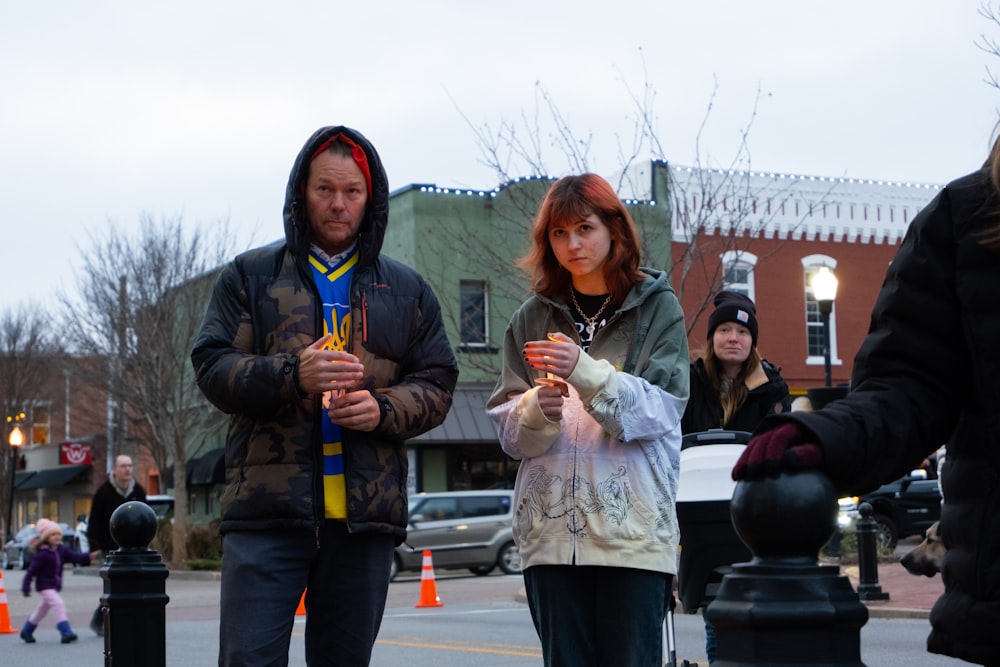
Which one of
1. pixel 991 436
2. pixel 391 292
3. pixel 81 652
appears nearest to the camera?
pixel 991 436

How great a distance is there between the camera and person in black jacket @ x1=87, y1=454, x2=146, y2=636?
1545 centimetres

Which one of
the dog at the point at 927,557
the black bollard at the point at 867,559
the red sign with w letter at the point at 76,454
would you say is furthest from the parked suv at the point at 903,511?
the red sign with w letter at the point at 76,454

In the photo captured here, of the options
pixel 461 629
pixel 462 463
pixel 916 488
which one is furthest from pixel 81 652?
pixel 462 463

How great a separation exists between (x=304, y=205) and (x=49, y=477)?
6009 cm

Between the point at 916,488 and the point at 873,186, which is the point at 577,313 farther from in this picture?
the point at 873,186

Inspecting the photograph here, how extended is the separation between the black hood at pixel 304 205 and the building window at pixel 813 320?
101 ft

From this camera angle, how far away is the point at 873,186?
35.4m

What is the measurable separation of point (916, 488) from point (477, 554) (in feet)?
26.2

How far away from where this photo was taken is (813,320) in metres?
34.7

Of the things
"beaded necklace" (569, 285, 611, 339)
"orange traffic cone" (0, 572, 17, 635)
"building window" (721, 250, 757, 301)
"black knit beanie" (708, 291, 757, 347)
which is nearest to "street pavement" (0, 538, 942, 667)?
"orange traffic cone" (0, 572, 17, 635)

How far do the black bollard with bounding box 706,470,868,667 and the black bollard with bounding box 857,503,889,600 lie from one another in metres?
13.9

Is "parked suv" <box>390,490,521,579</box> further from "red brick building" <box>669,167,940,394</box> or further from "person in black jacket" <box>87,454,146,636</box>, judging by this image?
Result: "person in black jacket" <box>87,454,146,636</box>

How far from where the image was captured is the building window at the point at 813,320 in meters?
34.4

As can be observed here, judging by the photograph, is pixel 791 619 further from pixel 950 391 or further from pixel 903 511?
pixel 903 511
